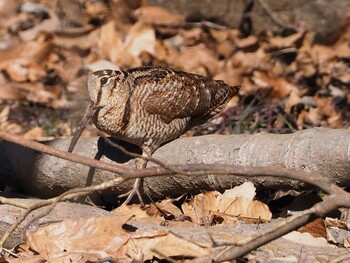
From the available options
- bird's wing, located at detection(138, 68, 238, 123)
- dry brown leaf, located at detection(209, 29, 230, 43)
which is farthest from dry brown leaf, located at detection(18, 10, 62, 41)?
bird's wing, located at detection(138, 68, 238, 123)

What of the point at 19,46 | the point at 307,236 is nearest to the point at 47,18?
the point at 19,46

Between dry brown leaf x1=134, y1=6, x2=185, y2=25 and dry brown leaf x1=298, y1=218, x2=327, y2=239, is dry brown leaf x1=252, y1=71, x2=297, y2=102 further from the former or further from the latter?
dry brown leaf x1=298, y1=218, x2=327, y2=239

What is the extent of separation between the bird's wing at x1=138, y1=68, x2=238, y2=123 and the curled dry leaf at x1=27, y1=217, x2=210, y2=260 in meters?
1.09

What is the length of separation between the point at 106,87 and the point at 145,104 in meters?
0.27

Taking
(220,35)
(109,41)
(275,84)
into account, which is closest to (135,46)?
(109,41)

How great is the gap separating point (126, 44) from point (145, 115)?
11.9 feet

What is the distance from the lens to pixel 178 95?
529cm

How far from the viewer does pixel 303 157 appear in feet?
15.0

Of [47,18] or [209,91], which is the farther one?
[47,18]

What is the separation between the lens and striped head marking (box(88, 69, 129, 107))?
5.05 meters

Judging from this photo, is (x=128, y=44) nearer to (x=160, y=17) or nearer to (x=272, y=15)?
(x=160, y=17)

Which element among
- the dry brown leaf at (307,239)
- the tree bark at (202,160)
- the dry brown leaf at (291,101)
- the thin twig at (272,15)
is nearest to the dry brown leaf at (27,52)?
the thin twig at (272,15)

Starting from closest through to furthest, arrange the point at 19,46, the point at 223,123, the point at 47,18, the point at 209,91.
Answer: the point at 209,91 → the point at 223,123 → the point at 19,46 → the point at 47,18

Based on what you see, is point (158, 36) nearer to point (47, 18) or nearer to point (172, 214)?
point (47, 18)
